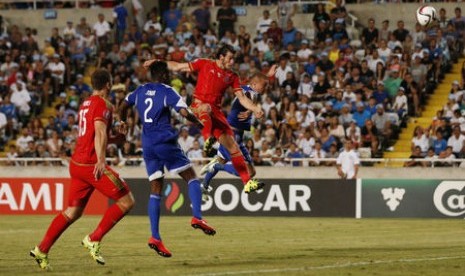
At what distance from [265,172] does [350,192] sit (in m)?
2.78

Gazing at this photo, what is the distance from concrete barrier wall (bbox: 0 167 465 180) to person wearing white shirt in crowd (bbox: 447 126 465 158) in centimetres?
59

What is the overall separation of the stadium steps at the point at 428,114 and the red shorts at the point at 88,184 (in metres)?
16.7

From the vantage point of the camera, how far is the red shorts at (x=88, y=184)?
1503cm

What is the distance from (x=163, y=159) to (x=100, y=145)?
235 centimetres

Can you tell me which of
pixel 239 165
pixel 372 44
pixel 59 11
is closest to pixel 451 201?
pixel 372 44

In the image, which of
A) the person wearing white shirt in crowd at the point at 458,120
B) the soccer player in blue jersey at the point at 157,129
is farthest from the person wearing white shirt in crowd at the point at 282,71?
the soccer player in blue jersey at the point at 157,129

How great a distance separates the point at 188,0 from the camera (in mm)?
39375

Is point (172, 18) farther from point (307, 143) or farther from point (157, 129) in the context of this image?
point (157, 129)

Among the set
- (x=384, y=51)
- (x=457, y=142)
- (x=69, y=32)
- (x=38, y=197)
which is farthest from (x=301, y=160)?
(x=69, y=32)

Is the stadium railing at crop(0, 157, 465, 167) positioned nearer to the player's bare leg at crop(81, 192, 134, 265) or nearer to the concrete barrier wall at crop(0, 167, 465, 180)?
the concrete barrier wall at crop(0, 167, 465, 180)

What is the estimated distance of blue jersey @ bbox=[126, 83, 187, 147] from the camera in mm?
16703

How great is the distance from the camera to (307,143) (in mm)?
31031

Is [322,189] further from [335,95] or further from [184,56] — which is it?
[184,56]

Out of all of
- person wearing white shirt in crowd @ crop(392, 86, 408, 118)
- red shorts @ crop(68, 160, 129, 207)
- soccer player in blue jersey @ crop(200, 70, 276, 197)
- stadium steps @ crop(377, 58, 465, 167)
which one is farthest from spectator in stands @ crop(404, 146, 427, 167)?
red shorts @ crop(68, 160, 129, 207)
